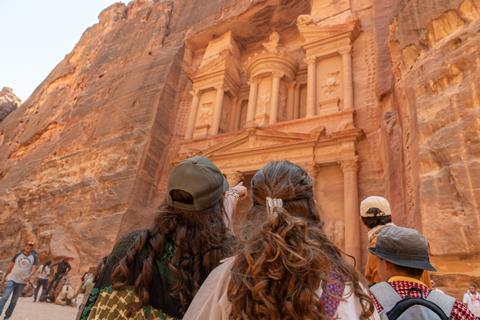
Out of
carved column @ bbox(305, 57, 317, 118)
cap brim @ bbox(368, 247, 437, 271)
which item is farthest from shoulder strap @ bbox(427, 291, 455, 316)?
carved column @ bbox(305, 57, 317, 118)

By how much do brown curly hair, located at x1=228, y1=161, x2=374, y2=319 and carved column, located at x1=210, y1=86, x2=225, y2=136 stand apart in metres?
14.1

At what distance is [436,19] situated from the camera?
21.3 feet

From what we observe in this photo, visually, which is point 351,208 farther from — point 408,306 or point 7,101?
point 7,101

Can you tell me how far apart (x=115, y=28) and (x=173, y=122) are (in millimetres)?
11533

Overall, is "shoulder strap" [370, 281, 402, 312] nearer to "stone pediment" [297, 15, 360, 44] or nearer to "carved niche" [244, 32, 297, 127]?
"carved niche" [244, 32, 297, 127]

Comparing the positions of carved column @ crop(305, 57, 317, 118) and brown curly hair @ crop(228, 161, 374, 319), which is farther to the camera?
carved column @ crop(305, 57, 317, 118)

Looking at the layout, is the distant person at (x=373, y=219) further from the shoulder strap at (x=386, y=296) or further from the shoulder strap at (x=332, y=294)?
the shoulder strap at (x=332, y=294)

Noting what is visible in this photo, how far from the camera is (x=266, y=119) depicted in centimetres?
1451

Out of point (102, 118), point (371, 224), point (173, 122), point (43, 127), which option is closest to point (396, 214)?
point (371, 224)

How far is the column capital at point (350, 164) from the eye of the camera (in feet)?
35.7

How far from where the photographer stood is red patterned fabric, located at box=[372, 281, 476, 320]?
5.65ft

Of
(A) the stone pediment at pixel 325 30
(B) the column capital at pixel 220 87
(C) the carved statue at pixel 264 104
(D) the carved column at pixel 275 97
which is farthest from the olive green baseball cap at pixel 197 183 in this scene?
(B) the column capital at pixel 220 87

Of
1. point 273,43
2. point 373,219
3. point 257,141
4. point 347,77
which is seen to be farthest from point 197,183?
point 273,43

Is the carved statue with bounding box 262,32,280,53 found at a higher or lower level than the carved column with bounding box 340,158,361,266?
higher
